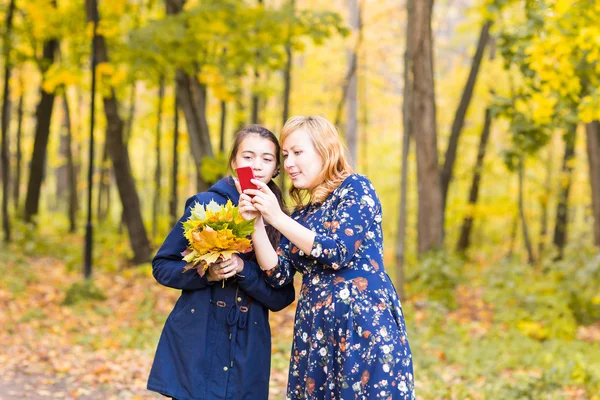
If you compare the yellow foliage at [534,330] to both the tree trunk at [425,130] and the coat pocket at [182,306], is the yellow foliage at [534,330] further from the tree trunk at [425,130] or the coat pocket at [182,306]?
the coat pocket at [182,306]

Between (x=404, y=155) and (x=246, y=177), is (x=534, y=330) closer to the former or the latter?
(x=404, y=155)

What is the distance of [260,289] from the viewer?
2.91 m

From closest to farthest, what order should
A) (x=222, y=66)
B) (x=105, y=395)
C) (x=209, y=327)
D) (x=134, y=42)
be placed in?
(x=209, y=327) → (x=105, y=395) → (x=134, y=42) → (x=222, y=66)

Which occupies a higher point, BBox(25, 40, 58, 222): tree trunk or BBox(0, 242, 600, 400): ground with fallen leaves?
BBox(25, 40, 58, 222): tree trunk

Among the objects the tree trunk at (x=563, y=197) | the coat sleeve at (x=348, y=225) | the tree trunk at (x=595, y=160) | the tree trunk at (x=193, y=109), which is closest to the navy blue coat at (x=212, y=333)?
the coat sleeve at (x=348, y=225)

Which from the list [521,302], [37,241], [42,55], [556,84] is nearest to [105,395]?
[556,84]

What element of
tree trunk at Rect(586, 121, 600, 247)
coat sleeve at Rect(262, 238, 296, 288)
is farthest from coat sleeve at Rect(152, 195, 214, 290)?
tree trunk at Rect(586, 121, 600, 247)

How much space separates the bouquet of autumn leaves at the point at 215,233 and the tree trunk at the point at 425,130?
740 cm

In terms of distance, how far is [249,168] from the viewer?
108 inches

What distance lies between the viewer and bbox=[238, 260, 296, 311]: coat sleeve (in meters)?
2.86

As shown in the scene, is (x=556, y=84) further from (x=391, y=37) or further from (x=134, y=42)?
(x=391, y=37)

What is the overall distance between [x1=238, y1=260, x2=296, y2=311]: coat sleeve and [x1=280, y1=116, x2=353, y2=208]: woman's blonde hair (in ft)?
1.39

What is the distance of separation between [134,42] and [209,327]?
726 centimetres

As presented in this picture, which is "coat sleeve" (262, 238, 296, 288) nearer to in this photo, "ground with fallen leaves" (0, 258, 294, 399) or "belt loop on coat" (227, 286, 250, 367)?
"belt loop on coat" (227, 286, 250, 367)
